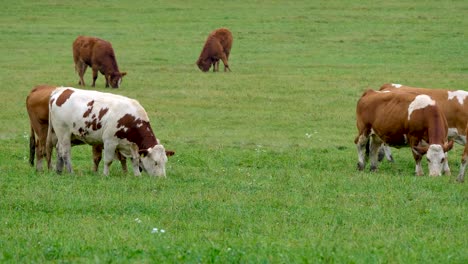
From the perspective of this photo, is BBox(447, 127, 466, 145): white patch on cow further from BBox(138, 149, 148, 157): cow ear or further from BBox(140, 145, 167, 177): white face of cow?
BBox(138, 149, 148, 157): cow ear

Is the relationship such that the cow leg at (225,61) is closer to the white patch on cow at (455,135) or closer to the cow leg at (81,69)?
the cow leg at (81,69)

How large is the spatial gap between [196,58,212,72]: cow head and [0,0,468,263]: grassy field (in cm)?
46

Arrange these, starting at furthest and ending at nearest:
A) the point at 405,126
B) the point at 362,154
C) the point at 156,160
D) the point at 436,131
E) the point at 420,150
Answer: the point at 362,154, the point at 405,126, the point at 436,131, the point at 420,150, the point at 156,160

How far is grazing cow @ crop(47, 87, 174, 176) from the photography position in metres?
15.2

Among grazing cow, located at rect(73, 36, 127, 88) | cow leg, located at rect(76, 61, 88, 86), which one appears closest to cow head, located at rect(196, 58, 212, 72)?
grazing cow, located at rect(73, 36, 127, 88)

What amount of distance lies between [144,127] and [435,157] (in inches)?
189

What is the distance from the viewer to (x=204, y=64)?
119ft

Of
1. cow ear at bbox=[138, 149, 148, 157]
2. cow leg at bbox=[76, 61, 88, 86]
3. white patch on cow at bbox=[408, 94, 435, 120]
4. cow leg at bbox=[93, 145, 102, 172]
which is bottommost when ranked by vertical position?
cow leg at bbox=[76, 61, 88, 86]

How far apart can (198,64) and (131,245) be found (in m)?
27.3

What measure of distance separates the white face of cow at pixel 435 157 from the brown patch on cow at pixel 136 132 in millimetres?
4557

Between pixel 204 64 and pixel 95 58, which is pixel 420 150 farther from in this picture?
pixel 204 64

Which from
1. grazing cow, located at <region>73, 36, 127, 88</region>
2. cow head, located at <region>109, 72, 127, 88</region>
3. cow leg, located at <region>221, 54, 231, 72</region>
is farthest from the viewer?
cow leg, located at <region>221, 54, 231, 72</region>

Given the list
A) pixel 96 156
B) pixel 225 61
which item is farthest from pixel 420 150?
pixel 225 61

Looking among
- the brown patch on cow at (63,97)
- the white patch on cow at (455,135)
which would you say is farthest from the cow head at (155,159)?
the white patch on cow at (455,135)
